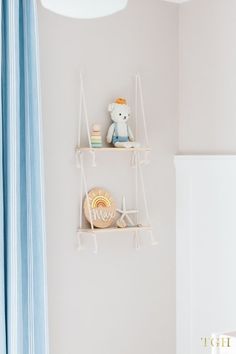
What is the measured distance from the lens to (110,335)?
118 inches

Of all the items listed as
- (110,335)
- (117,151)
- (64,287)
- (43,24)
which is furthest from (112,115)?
(110,335)

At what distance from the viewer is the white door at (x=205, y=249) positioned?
3.00 meters

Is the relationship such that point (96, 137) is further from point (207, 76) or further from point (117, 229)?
point (207, 76)

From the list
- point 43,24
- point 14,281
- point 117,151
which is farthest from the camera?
point 117,151

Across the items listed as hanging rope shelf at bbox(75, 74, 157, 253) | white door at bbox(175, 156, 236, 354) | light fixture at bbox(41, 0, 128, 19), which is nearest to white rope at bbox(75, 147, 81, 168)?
hanging rope shelf at bbox(75, 74, 157, 253)

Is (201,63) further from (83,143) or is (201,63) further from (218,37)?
(83,143)

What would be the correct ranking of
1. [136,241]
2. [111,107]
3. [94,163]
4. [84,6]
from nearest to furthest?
1. [84,6]
2. [94,163]
3. [111,107]
4. [136,241]

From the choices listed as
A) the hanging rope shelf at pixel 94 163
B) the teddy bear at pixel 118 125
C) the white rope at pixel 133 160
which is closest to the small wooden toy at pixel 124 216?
the hanging rope shelf at pixel 94 163

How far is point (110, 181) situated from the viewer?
118 inches

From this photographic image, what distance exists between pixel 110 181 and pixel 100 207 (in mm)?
171

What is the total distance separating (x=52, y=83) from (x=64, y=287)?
91cm

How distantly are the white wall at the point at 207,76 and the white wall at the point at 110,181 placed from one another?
2.7 inches

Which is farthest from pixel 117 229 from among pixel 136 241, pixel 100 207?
pixel 136 241

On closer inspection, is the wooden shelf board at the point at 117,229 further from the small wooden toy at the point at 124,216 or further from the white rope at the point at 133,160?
the white rope at the point at 133,160
